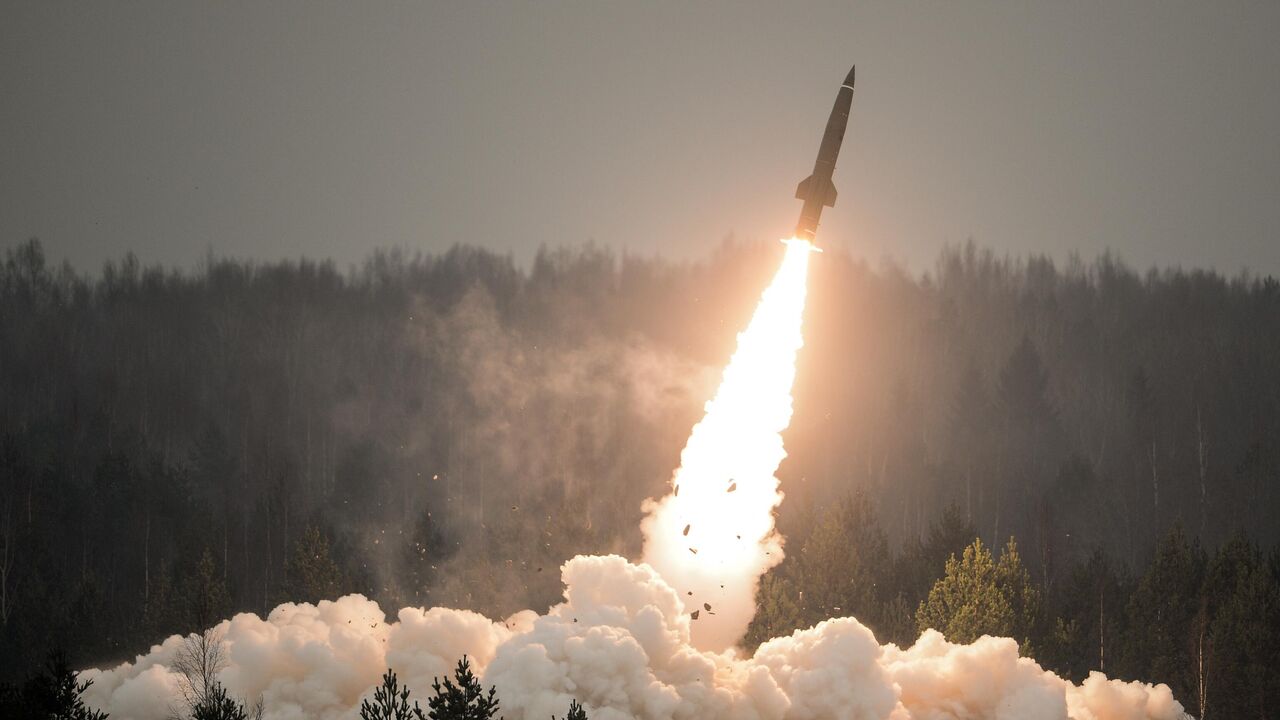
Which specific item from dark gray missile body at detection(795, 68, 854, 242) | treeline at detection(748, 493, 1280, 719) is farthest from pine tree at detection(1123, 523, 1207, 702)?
dark gray missile body at detection(795, 68, 854, 242)

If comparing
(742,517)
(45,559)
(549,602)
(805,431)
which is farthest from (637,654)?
(805,431)

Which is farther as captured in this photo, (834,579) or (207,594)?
(207,594)

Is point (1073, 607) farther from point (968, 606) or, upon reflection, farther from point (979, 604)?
point (968, 606)

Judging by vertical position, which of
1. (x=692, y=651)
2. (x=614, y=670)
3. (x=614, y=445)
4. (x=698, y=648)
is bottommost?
(x=614, y=670)

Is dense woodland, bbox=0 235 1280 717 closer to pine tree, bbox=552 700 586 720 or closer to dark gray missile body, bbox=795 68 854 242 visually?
dark gray missile body, bbox=795 68 854 242

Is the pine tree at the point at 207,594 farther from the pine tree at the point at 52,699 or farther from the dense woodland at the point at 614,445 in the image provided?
the pine tree at the point at 52,699

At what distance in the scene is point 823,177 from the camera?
49.0 metres

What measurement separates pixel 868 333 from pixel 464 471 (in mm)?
40858

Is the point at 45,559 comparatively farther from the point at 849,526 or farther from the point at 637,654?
the point at 637,654

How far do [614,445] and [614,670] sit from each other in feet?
177

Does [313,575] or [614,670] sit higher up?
[313,575]

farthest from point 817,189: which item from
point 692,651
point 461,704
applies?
point 461,704

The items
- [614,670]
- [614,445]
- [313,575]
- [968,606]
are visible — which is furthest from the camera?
[614,445]

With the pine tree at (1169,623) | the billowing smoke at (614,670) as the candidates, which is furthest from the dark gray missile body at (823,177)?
the pine tree at (1169,623)
